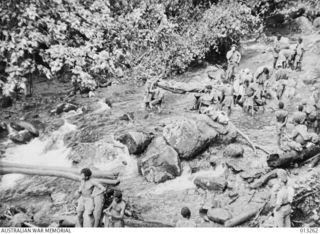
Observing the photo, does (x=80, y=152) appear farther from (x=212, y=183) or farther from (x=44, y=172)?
(x=212, y=183)

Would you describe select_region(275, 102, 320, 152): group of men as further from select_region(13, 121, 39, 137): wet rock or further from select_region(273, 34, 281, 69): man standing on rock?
select_region(13, 121, 39, 137): wet rock

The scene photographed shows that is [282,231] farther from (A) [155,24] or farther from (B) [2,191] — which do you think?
(A) [155,24]

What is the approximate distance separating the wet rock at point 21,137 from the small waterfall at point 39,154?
0.34 ft

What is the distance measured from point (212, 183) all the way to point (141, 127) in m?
2.53

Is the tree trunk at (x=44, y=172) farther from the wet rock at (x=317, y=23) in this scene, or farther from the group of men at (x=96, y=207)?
the wet rock at (x=317, y=23)

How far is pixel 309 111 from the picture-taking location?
29.5ft

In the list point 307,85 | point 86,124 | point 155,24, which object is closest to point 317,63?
point 307,85

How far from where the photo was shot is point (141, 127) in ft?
29.6

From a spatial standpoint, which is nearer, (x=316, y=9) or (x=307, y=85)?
(x=307, y=85)

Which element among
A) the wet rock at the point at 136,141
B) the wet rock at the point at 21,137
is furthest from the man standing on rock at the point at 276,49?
the wet rock at the point at 21,137

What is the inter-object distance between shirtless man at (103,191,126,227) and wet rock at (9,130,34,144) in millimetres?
3471

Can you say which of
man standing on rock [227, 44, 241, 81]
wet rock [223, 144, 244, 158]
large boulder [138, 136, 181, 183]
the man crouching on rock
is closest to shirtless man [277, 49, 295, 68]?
man standing on rock [227, 44, 241, 81]

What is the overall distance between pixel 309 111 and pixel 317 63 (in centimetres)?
411

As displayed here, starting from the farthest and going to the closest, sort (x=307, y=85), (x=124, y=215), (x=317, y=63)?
(x=317, y=63), (x=307, y=85), (x=124, y=215)
